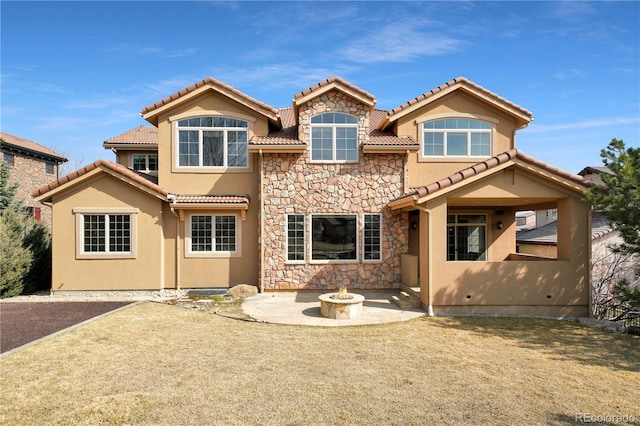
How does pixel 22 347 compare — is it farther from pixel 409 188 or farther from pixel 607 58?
pixel 607 58

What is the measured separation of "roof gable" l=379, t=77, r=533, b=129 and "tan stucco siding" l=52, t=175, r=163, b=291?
9.97 meters

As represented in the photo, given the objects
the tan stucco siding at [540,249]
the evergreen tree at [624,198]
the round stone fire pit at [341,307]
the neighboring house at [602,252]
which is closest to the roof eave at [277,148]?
the round stone fire pit at [341,307]

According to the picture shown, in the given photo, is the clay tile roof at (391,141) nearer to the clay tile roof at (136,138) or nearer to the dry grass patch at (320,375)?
the dry grass patch at (320,375)

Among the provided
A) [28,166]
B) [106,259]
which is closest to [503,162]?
[106,259]

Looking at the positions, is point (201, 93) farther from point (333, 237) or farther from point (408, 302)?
point (408, 302)

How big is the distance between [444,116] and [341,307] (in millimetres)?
8803

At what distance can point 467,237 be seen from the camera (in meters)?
15.3

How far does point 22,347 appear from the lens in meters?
7.61

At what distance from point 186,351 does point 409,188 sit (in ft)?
32.2

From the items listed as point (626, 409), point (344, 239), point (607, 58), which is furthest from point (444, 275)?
point (607, 58)

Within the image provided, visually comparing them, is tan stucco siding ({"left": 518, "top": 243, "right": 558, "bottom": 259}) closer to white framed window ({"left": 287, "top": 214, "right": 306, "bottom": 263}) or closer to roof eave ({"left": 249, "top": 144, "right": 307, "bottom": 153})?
white framed window ({"left": 287, "top": 214, "right": 306, "bottom": 263})

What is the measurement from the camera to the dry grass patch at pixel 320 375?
4.96 meters

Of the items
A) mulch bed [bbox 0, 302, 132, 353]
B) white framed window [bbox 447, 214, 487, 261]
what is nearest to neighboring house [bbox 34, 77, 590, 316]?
white framed window [bbox 447, 214, 487, 261]

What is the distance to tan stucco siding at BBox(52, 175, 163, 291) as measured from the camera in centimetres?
1326
